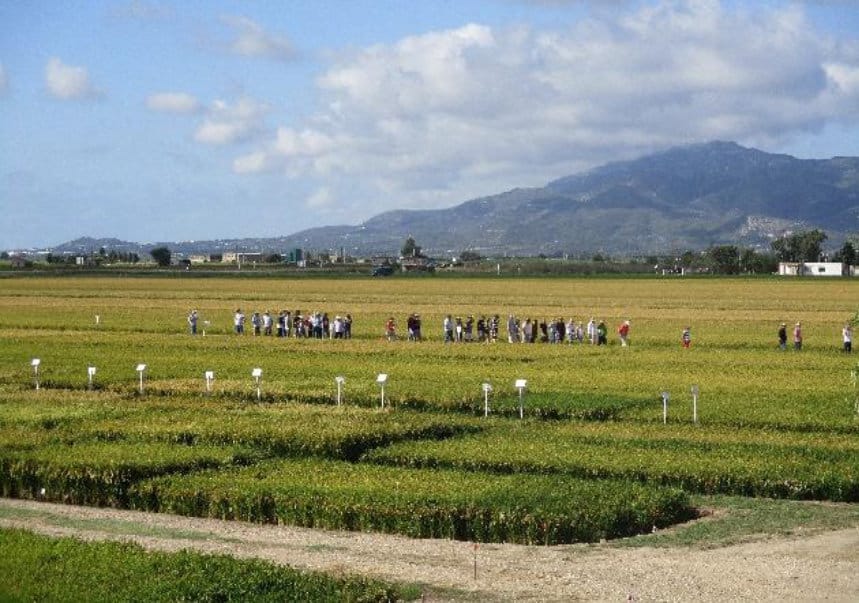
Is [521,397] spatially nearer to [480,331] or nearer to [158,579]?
[158,579]

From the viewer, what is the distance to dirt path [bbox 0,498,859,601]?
2311cm

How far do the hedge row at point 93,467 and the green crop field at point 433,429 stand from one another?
0.18 feet

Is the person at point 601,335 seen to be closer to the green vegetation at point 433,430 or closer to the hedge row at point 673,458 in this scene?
the green vegetation at point 433,430

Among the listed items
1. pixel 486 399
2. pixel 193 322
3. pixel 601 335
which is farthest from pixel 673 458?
pixel 193 322

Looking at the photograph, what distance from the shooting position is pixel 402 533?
27812 mm

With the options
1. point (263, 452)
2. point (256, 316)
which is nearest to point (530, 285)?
point (256, 316)

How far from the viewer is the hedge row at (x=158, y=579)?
21.8 meters

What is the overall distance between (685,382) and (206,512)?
2752 centimetres

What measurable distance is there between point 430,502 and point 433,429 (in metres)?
12.4

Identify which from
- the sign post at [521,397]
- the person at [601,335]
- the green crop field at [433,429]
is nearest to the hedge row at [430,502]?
the green crop field at [433,429]

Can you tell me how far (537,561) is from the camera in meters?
25.3

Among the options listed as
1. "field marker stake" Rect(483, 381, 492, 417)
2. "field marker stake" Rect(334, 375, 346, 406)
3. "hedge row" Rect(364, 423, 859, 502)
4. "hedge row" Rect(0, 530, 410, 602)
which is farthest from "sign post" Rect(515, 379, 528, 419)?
"hedge row" Rect(0, 530, 410, 602)

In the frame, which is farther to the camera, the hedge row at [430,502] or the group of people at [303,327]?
the group of people at [303,327]

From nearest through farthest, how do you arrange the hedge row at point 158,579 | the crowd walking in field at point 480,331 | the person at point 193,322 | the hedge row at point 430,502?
the hedge row at point 158,579, the hedge row at point 430,502, the crowd walking in field at point 480,331, the person at point 193,322
